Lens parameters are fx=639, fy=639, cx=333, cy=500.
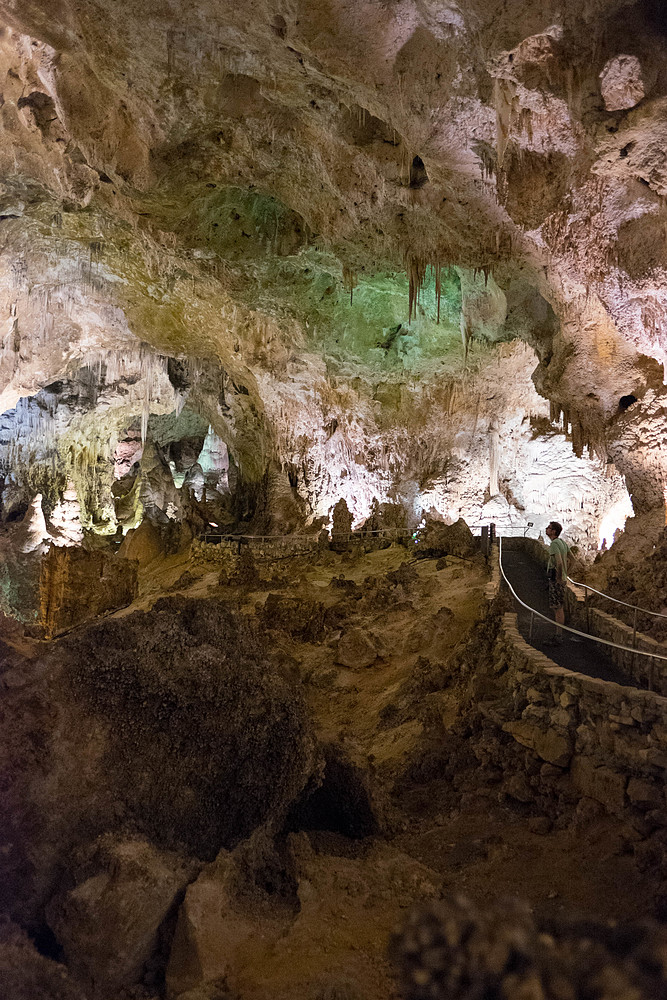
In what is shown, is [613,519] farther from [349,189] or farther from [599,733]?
[599,733]

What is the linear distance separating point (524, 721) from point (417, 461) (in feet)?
41.2

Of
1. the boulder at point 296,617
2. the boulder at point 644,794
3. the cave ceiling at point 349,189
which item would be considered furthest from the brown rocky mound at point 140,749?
the cave ceiling at point 349,189

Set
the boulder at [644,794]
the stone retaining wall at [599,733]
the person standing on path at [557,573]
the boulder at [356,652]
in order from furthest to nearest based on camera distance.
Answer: the boulder at [356,652]
the person standing on path at [557,573]
the stone retaining wall at [599,733]
the boulder at [644,794]

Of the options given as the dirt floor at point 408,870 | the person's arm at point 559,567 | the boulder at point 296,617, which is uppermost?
the person's arm at point 559,567

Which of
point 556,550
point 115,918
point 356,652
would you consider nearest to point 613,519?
point 556,550

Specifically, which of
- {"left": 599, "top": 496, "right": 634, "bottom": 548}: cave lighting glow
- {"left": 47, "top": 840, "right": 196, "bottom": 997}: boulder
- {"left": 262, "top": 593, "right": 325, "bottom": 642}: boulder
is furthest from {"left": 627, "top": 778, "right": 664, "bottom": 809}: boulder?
{"left": 599, "top": 496, "right": 634, "bottom": 548}: cave lighting glow

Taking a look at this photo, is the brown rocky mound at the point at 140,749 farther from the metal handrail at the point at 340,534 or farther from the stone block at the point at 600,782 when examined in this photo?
the metal handrail at the point at 340,534

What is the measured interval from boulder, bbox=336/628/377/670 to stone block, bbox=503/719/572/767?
12.4 ft

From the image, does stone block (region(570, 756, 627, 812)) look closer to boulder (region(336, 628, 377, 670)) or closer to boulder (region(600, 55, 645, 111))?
boulder (region(336, 628, 377, 670))

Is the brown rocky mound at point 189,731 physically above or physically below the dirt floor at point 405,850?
above

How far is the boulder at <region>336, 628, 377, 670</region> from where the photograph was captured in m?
8.98

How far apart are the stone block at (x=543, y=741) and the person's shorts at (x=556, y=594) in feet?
8.26

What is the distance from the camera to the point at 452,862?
427 centimetres

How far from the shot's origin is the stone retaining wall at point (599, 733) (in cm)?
399
